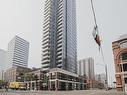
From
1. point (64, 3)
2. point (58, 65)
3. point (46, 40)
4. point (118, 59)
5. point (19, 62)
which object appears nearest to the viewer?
point (118, 59)

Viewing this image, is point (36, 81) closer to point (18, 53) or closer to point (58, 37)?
point (58, 37)

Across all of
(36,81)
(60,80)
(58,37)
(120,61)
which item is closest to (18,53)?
(58,37)

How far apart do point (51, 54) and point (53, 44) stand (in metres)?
7.69

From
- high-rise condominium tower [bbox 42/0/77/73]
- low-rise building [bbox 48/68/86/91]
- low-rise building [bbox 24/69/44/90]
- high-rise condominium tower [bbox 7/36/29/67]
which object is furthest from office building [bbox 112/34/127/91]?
high-rise condominium tower [bbox 7/36/29/67]

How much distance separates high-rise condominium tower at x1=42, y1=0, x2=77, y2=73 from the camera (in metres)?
115

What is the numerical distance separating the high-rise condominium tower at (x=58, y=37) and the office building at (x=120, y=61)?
56.0 meters

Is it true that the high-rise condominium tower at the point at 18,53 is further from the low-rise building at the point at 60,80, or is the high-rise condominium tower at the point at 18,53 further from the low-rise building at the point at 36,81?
the low-rise building at the point at 60,80

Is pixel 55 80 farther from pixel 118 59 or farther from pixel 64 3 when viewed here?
pixel 64 3

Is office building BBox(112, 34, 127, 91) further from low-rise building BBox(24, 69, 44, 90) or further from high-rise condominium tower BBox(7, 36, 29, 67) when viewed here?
high-rise condominium tower BBox(7, 36, 29, 67)

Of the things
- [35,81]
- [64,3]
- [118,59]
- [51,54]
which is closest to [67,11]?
[64,3]

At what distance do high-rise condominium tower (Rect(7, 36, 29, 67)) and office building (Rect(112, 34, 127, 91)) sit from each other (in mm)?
129412

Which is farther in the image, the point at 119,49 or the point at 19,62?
the point at 19,62

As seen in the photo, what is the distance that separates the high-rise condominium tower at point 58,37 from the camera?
115062mm

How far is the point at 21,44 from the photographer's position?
18875 centimetres
